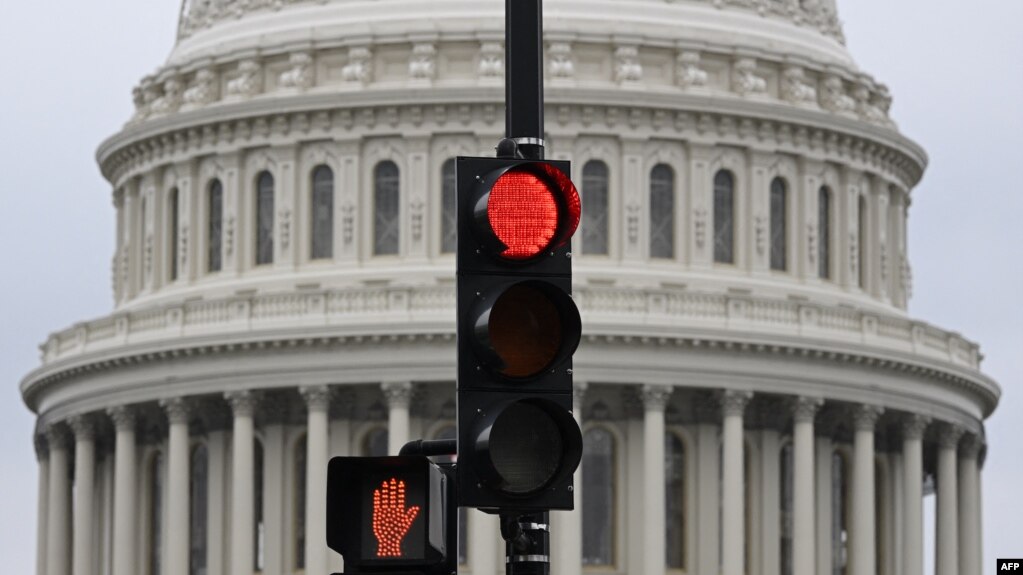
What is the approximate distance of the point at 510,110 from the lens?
11141mm

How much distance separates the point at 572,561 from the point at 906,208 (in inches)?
837

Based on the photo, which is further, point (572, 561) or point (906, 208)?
point (906, 208)

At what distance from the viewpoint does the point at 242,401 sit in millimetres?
76625

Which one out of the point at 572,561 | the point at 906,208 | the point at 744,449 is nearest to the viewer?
the point at 572,561

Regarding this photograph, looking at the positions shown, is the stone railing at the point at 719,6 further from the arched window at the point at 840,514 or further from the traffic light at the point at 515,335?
the traffic light at the point at 515,335

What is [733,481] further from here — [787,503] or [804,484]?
[787,503]

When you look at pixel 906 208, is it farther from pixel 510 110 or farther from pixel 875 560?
pixel 510 110

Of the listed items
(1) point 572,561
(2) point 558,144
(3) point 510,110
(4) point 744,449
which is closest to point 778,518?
(4) point 744,449

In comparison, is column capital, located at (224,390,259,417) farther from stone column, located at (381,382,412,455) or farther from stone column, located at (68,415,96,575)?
stone column, located at (68,415,96,575)

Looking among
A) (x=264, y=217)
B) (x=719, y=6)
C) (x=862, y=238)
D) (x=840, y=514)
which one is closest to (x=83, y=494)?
(x=264, y=217)

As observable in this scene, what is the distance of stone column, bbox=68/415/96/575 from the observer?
267ft

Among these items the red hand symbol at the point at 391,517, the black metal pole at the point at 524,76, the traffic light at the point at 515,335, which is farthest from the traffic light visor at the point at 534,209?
the red hand symbol at the point at 391,517

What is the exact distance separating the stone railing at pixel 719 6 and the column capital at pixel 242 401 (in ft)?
42.1

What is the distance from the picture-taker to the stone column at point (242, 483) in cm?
7656
